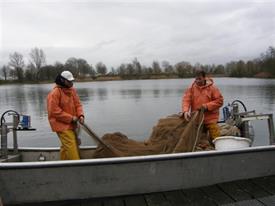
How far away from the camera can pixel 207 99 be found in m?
5.70

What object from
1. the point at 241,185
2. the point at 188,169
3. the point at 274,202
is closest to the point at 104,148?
the point at 188,169

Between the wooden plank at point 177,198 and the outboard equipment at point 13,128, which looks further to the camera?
the outboard equipment at point 13,128

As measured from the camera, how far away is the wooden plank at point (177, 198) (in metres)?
4.75

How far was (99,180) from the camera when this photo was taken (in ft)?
14.8

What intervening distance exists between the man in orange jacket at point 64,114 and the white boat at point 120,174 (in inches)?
21.9

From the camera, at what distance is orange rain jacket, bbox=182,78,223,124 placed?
5.57 m

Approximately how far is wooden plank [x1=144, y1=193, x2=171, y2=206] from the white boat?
18 centimetres

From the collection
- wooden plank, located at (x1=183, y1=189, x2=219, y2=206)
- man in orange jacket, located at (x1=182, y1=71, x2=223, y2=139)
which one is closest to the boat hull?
wooden plank, located at (x1=183, y1=189, x2=219, y2=206)

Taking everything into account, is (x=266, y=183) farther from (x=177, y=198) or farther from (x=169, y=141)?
(x=169, y=141)

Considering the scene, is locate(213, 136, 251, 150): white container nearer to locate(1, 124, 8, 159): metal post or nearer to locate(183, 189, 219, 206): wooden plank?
locate(183, 189, 219, 206): wooden plank

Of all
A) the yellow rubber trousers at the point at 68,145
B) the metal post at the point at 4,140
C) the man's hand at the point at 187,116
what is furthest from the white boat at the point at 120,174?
the man's hand at the point at 187,116

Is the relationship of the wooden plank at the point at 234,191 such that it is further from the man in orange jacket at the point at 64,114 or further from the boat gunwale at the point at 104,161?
the man in orange jacket at the point at 64,114

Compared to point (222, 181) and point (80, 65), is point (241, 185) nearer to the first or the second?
point (222, 181)

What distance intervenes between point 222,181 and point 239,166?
0.34m
